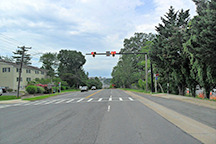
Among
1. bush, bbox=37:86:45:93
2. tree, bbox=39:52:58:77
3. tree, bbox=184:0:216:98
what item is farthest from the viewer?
tree, bbox=39:52:58:77

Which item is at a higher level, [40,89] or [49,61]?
[49,61]

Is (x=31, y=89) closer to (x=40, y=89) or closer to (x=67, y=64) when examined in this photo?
(x=40, y=89)

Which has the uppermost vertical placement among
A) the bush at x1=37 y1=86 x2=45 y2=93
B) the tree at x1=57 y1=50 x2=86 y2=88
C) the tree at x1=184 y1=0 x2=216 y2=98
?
the tree at x1=57 y1=50 x2=86 y2=88

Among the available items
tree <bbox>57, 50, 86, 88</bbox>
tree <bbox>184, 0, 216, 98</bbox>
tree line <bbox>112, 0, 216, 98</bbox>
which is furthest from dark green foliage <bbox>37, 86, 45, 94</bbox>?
tree <bbox>57, 50, 86, 88</bbox>

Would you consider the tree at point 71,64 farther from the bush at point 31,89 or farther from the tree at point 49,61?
the bush at point 31,89

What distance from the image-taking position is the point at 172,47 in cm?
Answer: 2459

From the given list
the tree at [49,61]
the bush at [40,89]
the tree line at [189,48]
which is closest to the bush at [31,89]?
the bush at [40,89]

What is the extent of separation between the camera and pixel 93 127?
324 inches

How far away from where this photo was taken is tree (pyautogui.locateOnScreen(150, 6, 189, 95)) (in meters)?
24.3

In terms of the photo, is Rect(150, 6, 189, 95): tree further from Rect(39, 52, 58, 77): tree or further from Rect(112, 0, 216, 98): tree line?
Rect(39, 52, 58, 77): tree

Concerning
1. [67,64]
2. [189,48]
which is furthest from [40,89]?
[67,64]

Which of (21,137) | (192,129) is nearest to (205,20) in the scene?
(192,129)

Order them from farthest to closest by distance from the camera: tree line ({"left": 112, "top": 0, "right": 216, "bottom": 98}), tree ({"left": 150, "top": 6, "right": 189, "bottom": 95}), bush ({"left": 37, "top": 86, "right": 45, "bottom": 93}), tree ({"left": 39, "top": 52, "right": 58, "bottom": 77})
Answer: tree ({"left": 39, "top": 52, "right": 58, "bottom": 77}) → bush ({"left": 37, "top": 86, "right": 45, "bottom": 93}) → tree ({"left": 150, "top": 6, "right": 189, "bottom": 95}) → tree line ({"left": 112, "top": 0, "right": 216, "bottom": 98})

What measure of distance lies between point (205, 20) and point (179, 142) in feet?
40.0
